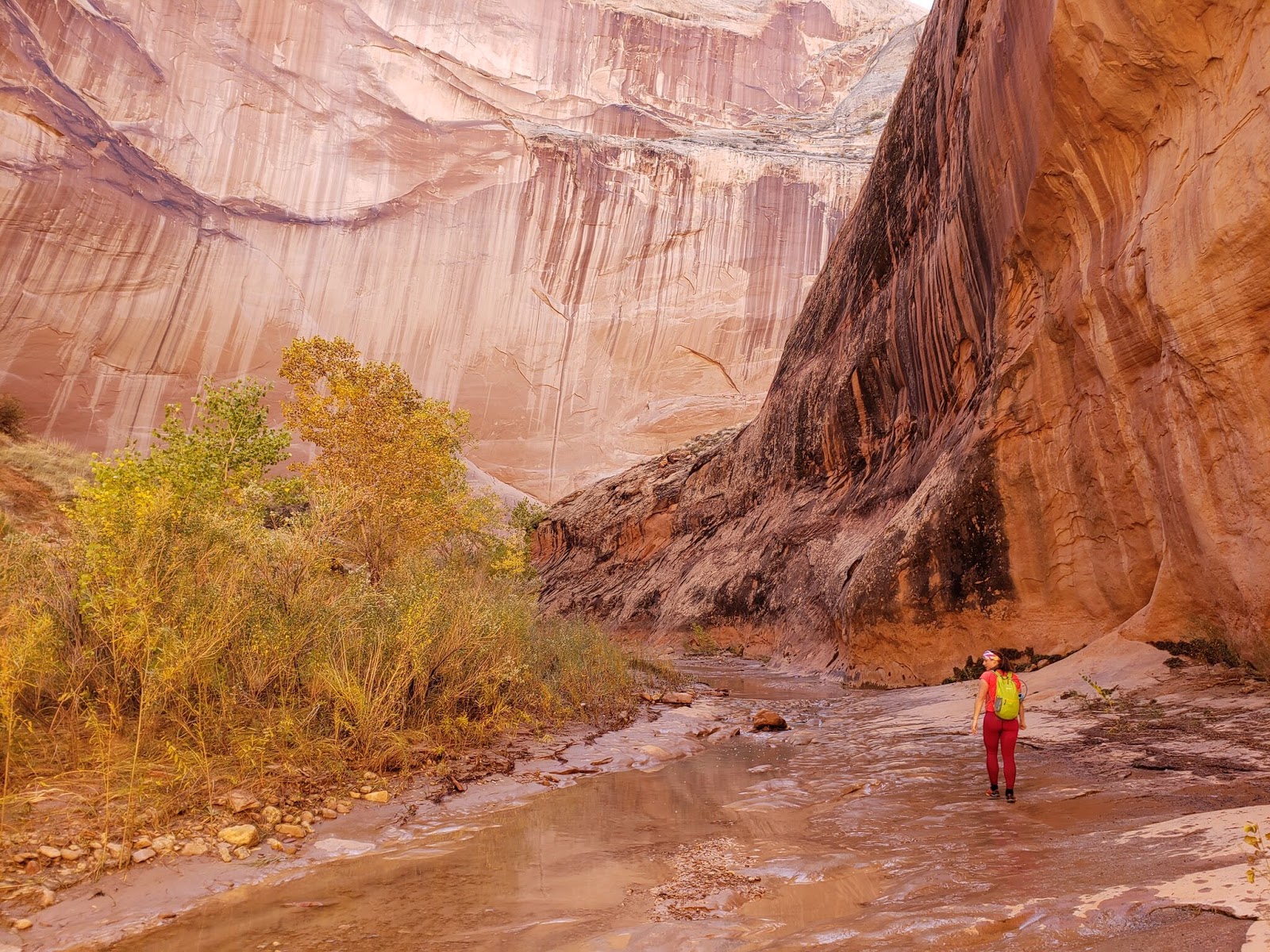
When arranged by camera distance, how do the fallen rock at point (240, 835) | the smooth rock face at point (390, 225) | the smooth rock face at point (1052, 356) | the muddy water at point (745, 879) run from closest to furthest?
the muddy water at point (745, 879) < the fallen rock at point (240, 835) < the smooth rock face at point (1052, 356) < the smooth rock face at point (390, 225)

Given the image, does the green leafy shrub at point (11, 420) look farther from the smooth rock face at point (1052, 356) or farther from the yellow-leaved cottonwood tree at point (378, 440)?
the smooth rock face at point (1052, 356)

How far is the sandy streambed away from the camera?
2.84 meters

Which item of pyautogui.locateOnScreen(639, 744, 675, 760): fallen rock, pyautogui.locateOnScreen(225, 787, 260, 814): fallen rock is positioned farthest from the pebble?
pyautogui.locateOnScreen(639, 744, 675, 760): fallen rock

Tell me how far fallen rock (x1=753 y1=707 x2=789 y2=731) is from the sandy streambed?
6.37 feet

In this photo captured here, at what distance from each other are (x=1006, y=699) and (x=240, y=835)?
4.78 m

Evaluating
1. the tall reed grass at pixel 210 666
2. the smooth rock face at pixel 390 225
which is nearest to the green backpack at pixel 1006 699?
the tall reed grass at pixel 210 666

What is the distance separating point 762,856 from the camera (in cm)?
401

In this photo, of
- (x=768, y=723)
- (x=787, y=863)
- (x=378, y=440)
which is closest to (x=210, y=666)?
(x=787, y=863)

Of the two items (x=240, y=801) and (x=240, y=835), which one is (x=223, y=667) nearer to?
(x=240, y=801)

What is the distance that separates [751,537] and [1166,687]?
15.0 metres

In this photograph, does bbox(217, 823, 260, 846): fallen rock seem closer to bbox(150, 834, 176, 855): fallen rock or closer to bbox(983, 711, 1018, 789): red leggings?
bbox(150, 834, 176, 855): fallen rock

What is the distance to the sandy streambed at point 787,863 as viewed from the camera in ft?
9.30

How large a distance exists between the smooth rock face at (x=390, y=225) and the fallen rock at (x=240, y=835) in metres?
42.4

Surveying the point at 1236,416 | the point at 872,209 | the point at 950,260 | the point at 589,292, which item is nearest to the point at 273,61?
the point at 589,292
